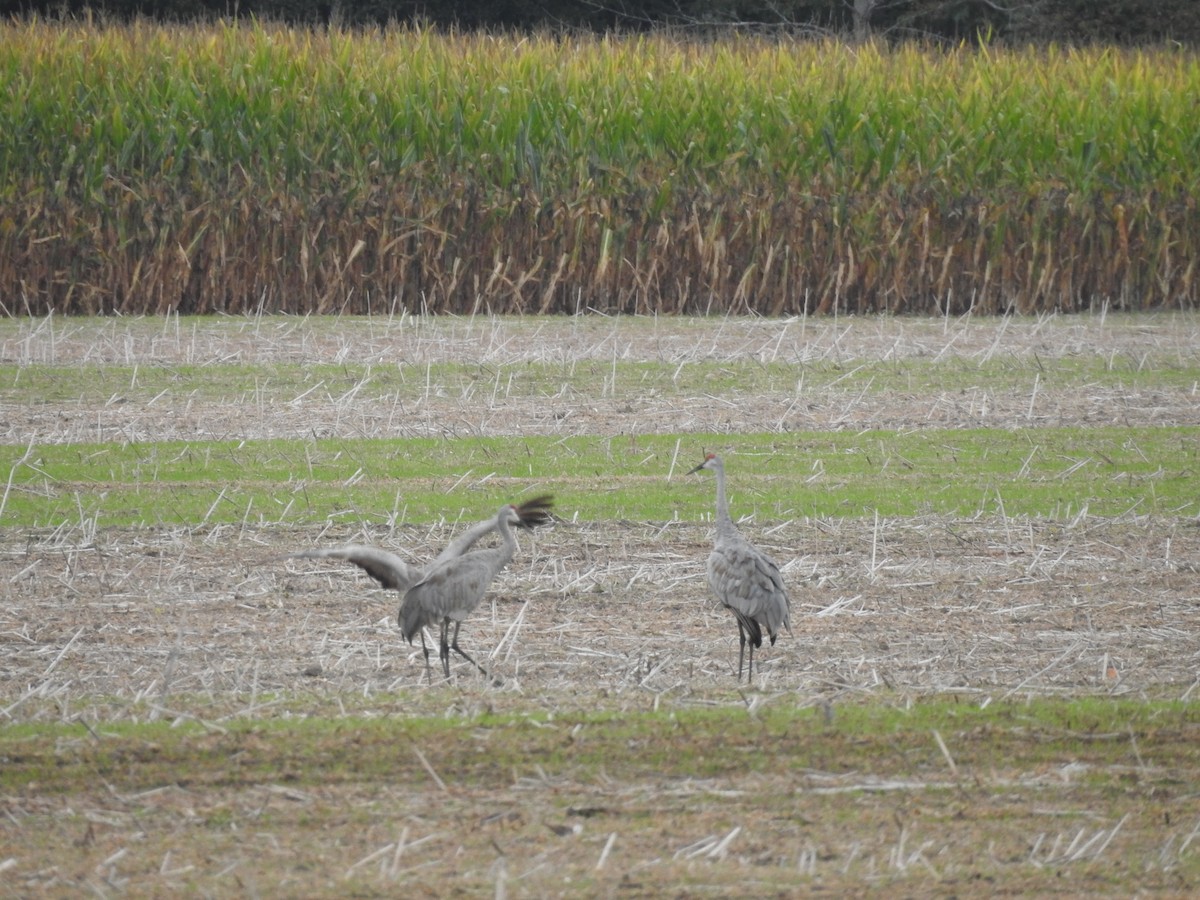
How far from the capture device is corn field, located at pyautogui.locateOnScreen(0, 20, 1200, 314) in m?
20.9

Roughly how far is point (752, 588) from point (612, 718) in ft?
3.30

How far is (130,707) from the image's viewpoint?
267 inches

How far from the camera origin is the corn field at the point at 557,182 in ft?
68.7

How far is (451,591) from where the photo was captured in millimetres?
7434

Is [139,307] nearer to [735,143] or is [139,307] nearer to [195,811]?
[735,143]

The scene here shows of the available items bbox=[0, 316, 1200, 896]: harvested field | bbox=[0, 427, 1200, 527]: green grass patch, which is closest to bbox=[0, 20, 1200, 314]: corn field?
bbox=[0, 427, 1200, 527]: green grass patch

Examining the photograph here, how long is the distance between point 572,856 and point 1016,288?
1798 cm

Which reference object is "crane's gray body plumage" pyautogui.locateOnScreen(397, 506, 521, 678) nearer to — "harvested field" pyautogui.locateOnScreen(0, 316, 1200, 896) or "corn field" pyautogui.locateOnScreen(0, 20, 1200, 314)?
"harvested field" pyautogui.locateOnScreen(0, 316, 1200, 896)

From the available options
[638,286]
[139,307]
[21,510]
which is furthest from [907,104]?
[21,510]

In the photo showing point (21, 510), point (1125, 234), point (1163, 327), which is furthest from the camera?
point (1125, 234)

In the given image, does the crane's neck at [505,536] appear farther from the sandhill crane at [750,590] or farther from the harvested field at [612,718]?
the sandhill crane at [750,590]

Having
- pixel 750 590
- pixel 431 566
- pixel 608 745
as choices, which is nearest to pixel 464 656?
pixel 431 566

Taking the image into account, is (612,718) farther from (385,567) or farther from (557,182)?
(557,182)

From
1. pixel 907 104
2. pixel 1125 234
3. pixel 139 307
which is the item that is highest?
pixel 907 104
